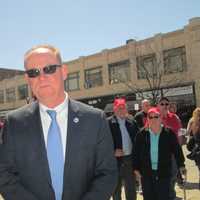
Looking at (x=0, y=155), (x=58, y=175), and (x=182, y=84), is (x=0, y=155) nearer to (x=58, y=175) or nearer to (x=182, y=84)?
(x=58, y=175)

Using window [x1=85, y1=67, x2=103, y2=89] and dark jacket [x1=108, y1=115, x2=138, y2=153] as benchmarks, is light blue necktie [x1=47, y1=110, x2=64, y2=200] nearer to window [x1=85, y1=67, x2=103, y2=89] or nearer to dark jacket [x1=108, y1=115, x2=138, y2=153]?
dark jacket [x1=108, y1=115, x2=138, y2=153]

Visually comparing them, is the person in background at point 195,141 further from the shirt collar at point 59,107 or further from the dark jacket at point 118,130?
the shirt collar at point 59,107

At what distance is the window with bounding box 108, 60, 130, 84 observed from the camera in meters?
40.2

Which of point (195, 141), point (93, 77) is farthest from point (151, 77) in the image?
point (195, 141)

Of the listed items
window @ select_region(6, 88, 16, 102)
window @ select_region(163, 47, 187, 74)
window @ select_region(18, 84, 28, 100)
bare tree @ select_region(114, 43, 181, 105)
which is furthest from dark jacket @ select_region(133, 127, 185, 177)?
window @ select_region(6, 88, 16, 102)

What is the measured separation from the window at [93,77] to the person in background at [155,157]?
37228 mm

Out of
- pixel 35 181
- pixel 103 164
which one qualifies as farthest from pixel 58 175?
pixel 103 164

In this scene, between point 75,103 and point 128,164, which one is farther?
point 128,164

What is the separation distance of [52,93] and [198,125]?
18.1ft

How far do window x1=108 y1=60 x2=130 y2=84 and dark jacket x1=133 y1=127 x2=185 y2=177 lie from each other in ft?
112

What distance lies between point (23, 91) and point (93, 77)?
16.0 metres

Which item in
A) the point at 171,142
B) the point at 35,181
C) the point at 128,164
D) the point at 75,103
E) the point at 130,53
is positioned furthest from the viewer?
the point at 130,53

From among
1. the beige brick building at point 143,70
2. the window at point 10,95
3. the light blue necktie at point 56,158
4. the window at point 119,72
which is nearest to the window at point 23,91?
the window at point 10,95

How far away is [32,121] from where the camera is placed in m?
2.90
